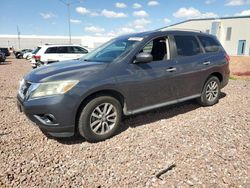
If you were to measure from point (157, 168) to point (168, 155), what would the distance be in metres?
0.39

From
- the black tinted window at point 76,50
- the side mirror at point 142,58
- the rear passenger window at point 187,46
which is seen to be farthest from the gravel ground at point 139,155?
the black tinted window at point 76,50

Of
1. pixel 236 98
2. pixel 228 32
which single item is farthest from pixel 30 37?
pixel 236 98

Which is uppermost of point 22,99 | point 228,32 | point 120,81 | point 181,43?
point 228,32

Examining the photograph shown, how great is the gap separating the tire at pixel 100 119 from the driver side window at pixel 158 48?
1265 mm

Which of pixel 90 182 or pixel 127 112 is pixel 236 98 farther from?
pixel 90 182

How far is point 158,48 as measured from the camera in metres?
4.80

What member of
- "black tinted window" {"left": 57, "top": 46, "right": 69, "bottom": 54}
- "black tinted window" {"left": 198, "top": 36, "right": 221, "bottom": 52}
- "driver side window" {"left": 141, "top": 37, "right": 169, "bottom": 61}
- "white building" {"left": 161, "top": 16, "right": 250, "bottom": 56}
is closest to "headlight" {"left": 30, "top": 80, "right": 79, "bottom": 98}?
"driver side window" {"left": 141, "top": 37, "right": 169, "bottom": 61}

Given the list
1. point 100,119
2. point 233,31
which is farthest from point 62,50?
point 233,31

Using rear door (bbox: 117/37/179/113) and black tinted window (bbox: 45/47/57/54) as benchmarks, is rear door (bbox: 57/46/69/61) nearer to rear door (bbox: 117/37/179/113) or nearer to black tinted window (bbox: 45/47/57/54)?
black tinted window (bbox: 45/47/57/54)

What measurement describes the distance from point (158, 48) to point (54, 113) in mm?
2449

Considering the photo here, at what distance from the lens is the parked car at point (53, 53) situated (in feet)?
43.5

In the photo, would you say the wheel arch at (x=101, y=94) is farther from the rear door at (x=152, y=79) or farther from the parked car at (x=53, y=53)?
the parked car at (x=53, y=53)

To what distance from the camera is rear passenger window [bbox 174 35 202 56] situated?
16.4 ft

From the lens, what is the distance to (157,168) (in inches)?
125
